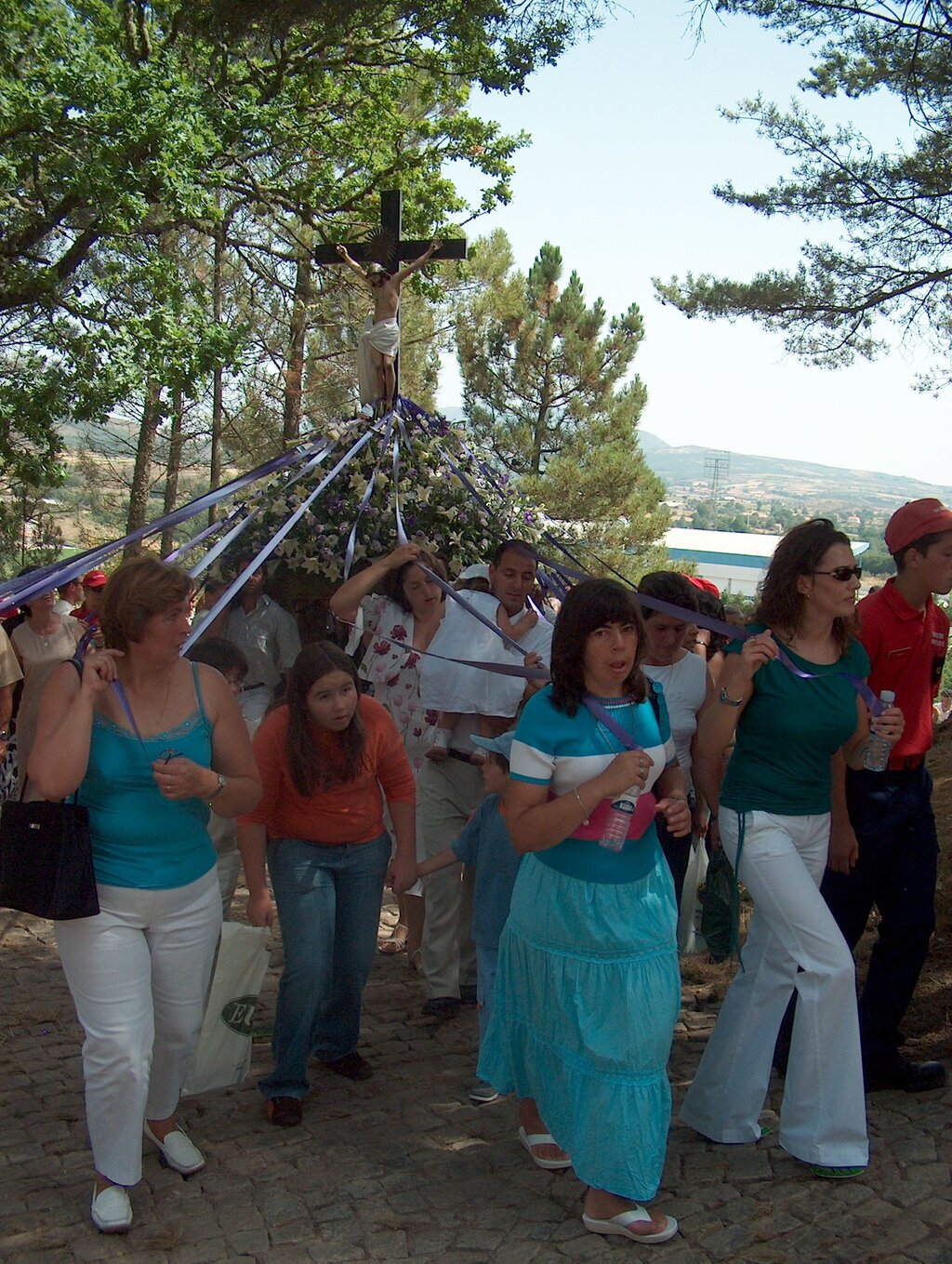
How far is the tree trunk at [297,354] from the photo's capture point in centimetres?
2284

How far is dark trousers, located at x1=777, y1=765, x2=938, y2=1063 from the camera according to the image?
174 inches

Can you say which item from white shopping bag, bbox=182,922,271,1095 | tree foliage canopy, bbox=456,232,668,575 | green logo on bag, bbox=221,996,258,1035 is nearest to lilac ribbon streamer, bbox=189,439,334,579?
white shopping bag, bbox=182,922,271,1095

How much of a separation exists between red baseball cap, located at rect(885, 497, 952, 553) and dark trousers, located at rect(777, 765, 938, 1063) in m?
0.82

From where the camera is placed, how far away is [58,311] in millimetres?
12961

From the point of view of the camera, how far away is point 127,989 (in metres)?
3.56

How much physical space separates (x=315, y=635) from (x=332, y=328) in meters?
19.4

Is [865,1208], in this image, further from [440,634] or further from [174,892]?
[440,634]

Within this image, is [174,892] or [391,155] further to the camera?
[391,155]

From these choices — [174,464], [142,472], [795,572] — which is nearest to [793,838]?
[795,572]

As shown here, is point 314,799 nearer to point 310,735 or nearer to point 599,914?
point 310,735

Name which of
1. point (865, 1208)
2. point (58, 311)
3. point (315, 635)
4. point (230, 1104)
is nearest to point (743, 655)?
point (865, 1208)

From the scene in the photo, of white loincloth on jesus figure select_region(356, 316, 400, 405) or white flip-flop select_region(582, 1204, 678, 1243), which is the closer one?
white flip-flop select_region(582, 1204, 678, 1243)

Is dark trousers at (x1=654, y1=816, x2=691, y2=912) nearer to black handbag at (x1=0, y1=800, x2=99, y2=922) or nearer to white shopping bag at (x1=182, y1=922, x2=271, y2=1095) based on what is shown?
white shopping bag at (x1=182, y1=922, x2=271, y2=1095)

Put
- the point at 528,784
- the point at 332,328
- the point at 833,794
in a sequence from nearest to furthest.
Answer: the point at 528,784, the point at 833,794, the point at 332,328
